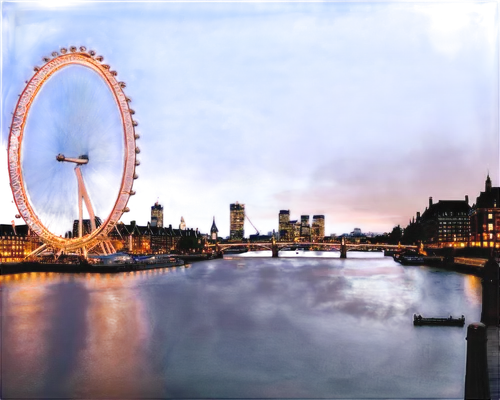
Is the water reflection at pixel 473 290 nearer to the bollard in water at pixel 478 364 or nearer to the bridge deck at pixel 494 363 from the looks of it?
the bridge deck at pixel 494 363

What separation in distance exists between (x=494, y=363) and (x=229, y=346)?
7345 millimetres

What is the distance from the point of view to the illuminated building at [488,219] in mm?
56094

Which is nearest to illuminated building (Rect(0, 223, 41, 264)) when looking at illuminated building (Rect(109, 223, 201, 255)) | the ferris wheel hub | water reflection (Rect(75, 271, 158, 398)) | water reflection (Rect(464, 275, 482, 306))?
illuminated building (Rect(109, 223, 201, 255))

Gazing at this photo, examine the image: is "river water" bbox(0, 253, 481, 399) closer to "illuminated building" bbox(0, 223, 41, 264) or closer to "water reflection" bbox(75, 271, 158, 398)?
"water reflection" bbox(75, 271, 158, 398)

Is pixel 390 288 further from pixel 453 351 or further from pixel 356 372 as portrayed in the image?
pixel 356 372

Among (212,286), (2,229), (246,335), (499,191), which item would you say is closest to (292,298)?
(212,286)

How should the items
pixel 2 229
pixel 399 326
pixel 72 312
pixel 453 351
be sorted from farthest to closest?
pixel 2 229 → pixel 72 312 → pixel 399 326 → pixel 453 351

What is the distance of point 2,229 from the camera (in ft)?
210

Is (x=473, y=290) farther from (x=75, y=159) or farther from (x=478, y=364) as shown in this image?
(x=75, y=159)

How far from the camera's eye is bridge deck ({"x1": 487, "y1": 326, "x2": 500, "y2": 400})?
742 cm

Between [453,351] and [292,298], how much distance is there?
1284 cm

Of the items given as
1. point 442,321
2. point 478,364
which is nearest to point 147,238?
point 442,321

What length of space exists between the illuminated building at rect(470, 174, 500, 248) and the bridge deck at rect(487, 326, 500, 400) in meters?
49.1

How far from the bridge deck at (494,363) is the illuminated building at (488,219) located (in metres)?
49.1
